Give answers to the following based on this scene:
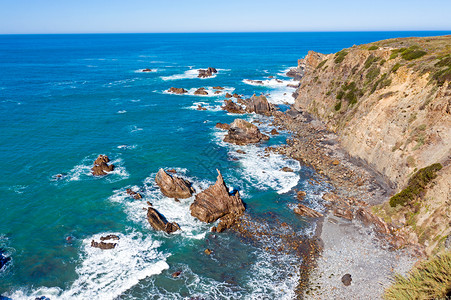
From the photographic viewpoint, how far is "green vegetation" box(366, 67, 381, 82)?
6372cm

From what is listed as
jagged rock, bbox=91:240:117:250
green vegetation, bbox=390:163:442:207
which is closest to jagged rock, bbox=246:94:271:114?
green vegetation, bbox=390:163:442:207

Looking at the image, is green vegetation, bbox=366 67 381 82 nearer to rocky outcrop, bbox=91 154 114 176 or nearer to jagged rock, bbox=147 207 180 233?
jagged rock, bbox=147 207 180 233

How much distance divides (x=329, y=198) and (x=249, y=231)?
48.5ft

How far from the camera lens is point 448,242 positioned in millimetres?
28812

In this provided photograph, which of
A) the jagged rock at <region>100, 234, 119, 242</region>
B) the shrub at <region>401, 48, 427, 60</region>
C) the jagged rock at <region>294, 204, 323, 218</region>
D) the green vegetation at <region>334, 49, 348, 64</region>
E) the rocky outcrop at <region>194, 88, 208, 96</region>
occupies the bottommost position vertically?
the jagged rock at <region>100, 234, 119, 242</region>

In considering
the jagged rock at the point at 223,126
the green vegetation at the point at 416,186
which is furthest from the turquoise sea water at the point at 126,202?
the green vegetation at the point at 416,186

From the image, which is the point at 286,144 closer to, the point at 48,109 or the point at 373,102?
the point at 373,102

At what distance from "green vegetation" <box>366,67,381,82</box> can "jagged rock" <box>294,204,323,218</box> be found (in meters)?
40.5

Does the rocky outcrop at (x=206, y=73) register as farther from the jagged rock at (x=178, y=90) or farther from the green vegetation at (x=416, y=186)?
the green vegetation at (x=416, y=186)

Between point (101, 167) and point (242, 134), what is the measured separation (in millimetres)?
31322

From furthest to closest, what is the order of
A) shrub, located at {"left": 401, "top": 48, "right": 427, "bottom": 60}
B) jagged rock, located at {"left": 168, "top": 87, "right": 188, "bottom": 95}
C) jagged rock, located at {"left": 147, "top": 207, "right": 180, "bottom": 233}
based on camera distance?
jagged rock, located at {"left": 168, "top": 87, "right": 188, "bottom": 95}, shrub, located at {"left": 401, "top": 48, "right": 427, "bottom": 60}, jagged rock, located at {"left": 147, "top": 207, "right": 180, "bottom": 233}

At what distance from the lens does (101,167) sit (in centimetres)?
5150

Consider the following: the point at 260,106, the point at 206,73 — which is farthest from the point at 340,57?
the point at 206,73

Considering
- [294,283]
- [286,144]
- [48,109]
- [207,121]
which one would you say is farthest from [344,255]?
[48,109]
